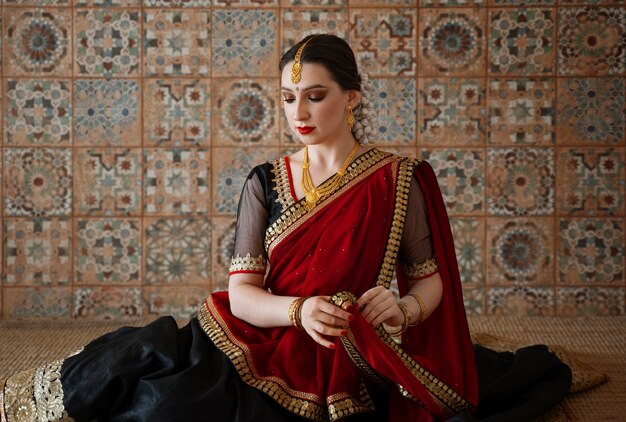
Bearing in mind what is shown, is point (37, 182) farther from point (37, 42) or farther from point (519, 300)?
point (519, 300)

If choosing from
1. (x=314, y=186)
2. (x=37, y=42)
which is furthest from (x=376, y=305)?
(x=37, y=42)

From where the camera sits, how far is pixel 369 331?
163 centimetres

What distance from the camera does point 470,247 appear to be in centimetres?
328

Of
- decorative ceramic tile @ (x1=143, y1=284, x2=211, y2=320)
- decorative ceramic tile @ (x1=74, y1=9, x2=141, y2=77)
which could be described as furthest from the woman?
decorative ceramic tile @ (x1=74, y1=9, x2=141, y2=77)

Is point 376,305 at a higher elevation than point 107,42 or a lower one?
lower

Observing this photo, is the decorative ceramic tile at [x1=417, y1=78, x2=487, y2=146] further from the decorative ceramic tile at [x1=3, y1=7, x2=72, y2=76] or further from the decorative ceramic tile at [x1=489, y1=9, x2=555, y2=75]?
the decorative ceramic tile at [x1=3, y1=7, x2=72, y2=76]

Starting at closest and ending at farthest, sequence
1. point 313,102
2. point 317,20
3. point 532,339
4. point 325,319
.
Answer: point 325,319, point 313,102, point 532,339, point 317,20

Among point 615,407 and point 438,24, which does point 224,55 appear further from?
point 615,407

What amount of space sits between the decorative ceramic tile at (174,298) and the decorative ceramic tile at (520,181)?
127cm

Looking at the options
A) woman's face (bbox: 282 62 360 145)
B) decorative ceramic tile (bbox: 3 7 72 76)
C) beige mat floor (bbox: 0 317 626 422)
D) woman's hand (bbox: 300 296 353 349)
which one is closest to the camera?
woman's hand (bbox: 300 296 353 349)

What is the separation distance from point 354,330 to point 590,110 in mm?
2042

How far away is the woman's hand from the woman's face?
0.42m

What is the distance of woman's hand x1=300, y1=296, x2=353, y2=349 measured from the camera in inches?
62.6

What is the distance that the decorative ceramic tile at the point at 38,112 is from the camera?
3.22 meters
